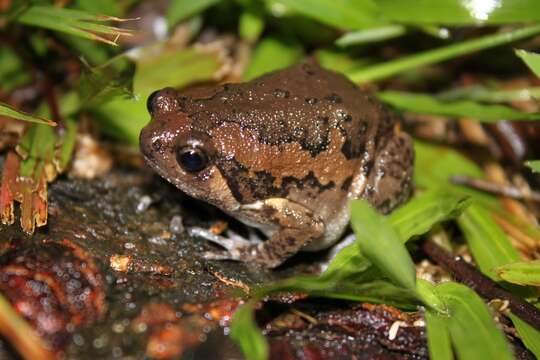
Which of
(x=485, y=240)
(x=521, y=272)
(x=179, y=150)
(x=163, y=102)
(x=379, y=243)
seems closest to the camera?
(x=379, y=243)

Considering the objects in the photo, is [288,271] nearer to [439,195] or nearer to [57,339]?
[439,195]

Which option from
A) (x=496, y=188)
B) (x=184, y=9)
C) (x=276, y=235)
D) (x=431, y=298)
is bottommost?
(x=276, y=235)

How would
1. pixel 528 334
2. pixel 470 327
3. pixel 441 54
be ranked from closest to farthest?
1. pixel 470 327
2. pixel 528 334
3. pixel 441 54

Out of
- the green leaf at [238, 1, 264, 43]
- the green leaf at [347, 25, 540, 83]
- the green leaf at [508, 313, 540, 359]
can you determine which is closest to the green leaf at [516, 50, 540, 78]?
the green leaf at [347, 25, 540, 83]

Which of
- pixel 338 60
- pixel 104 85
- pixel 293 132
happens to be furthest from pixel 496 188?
pixel 104 85

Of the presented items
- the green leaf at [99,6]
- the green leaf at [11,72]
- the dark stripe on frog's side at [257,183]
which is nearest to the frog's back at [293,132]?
the dark stripe on frog's side at [257,183]

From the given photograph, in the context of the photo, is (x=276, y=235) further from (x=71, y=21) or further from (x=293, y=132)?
(x=71, y=21)

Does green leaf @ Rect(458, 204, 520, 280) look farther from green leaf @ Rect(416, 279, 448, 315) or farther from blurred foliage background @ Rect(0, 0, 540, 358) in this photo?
green leaf @ Rect(416, 279, 448, 315)
